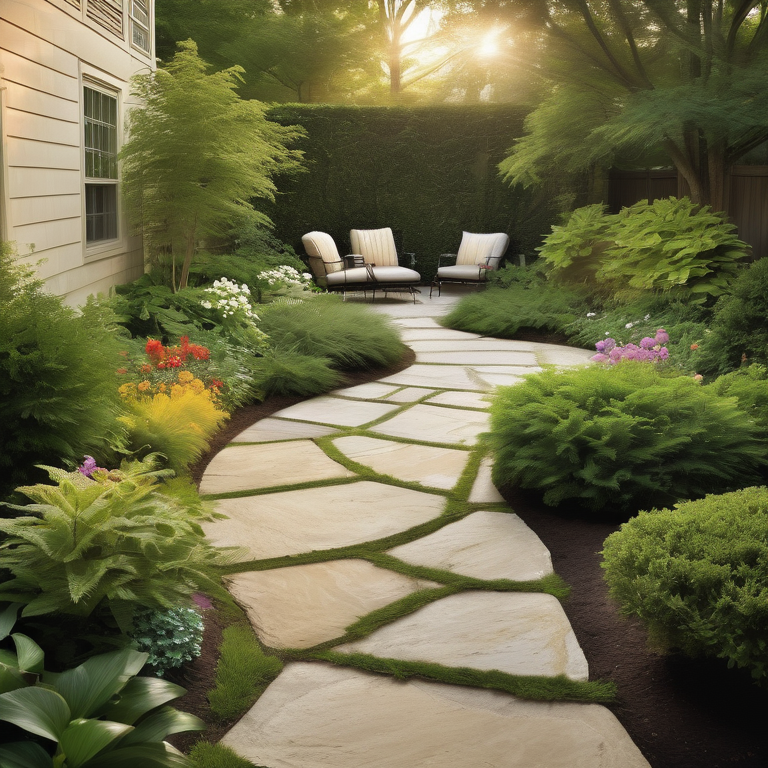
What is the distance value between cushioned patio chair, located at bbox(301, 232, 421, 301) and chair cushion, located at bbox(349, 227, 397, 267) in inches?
21.2

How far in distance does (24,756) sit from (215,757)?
42cm

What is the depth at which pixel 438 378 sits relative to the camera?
6219 millimetres

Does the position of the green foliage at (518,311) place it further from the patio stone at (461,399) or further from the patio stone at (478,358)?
the patio stone at (461,399)

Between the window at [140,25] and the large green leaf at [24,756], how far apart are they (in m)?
8.17

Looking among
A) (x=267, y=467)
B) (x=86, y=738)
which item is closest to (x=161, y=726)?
(x=86, y=738)

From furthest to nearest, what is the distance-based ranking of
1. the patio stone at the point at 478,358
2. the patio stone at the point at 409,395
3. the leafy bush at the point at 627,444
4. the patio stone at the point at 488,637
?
the patio stone at the point at 478,358
the patio stone at the point at 409,395
the leafy bush at the point at 627,444
the patio stone at the point at 488,637

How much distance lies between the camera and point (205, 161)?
295 inches

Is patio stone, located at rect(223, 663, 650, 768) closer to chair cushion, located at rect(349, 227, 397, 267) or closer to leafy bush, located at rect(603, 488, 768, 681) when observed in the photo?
leafy bush, located at rect(603, 488, 768, 681)

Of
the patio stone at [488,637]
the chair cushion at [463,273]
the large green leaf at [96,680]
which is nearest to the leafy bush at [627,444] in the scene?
the patio stone at [488,637]

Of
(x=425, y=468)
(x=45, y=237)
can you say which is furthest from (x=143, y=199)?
(x=425, y=468)

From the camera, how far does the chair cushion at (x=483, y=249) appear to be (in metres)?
11.1

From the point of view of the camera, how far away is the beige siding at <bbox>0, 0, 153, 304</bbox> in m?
4.91

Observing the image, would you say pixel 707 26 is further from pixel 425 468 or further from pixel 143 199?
pixel 425 468

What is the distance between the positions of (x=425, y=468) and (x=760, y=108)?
5076 mm
